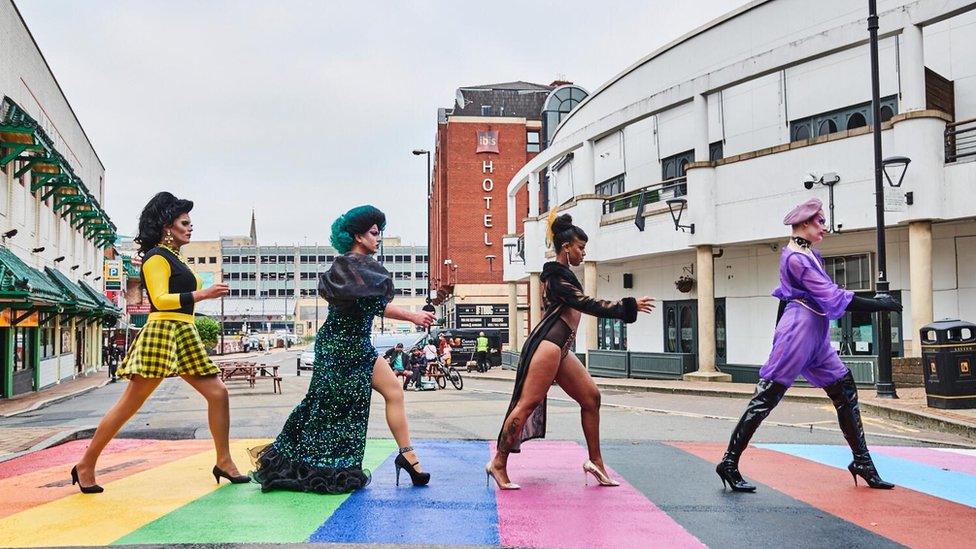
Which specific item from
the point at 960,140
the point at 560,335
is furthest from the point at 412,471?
the point at 960,140

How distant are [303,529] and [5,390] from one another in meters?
20.7

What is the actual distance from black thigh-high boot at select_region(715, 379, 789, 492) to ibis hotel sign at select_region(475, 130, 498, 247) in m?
64.7

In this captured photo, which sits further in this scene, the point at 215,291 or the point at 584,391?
the point at 584,391

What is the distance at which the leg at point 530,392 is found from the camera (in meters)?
5.32

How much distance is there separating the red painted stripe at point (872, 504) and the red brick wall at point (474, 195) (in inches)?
2499

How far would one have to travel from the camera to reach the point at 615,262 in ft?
93.9

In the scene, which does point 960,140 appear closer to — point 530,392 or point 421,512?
point 530,392

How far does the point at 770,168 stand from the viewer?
2008 centimetres

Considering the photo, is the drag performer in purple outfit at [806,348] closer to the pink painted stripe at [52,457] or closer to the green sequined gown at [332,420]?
the green sequined gown at [332,420]

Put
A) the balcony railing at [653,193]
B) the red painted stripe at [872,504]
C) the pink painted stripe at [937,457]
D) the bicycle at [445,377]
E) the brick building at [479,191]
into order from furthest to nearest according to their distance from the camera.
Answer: the brick building at [479,191], the balcony railing at [653,193], the bicycle at [445,377], the pink painted stripe at [937,457], the red painted stripe at [872,504]

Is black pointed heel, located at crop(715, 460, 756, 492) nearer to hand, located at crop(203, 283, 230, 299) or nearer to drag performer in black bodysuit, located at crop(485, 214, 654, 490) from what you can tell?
drag performer in black bodysuit, located at crop(485, 214, 654, 490)

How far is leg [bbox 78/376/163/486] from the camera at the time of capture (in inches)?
204

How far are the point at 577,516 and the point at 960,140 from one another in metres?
16.8

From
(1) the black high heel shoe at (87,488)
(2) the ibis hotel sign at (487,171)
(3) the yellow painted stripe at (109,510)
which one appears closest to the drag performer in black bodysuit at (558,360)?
(3) the yellow painted stripe at (109,510)
